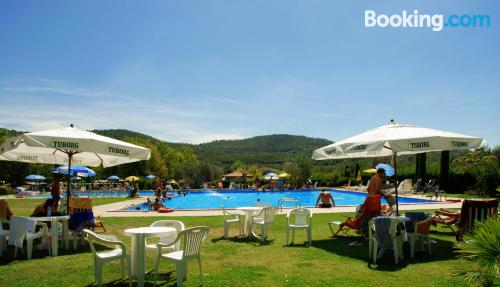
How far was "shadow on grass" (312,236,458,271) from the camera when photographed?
6629 mm

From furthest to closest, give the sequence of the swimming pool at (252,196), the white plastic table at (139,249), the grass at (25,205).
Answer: the swimming pool at (252,196), the grass at (25,205), the white plastic table at (139,249)

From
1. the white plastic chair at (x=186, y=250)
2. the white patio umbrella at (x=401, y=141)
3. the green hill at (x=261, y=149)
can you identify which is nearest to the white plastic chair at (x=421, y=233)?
the white patio umbrella at (x=401, y=141)

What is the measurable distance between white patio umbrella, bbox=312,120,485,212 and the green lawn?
168cm

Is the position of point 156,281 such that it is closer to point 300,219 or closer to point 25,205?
point 300,219

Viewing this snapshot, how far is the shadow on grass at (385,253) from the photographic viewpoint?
663cm

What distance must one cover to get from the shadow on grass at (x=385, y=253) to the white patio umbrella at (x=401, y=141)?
106cm

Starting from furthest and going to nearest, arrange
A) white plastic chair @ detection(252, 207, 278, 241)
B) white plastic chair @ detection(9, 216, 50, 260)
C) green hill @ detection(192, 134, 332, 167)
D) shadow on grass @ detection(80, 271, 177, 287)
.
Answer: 1. green hill @ detection(192, 134, 332, 167)
2. white plastic chair @ detection(252, 207, 278, 241)
3. white plastic chair @ detection(9, 216, 50, 260)
4. shadow on grass @ detection(80, 271, 177, 287)

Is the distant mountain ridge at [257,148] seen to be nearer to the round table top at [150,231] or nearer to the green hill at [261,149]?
the green hill at [261,149]

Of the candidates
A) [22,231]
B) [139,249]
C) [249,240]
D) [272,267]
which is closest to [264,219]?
[249,240]

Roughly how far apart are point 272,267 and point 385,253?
2435 mm

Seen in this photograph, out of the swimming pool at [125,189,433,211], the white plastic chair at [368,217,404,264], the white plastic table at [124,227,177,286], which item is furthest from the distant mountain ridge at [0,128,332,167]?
the white plastic table at [124,227,177,286]

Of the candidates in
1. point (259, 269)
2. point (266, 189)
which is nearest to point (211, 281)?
point (259, 269)

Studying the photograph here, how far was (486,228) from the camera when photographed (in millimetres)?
3668

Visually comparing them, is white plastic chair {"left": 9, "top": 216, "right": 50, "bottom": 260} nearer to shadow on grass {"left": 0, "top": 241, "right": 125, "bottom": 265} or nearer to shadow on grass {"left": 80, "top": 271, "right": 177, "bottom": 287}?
shadow on grass {"left": 0, "top": 241, "right": 125, "bottom": 265}
